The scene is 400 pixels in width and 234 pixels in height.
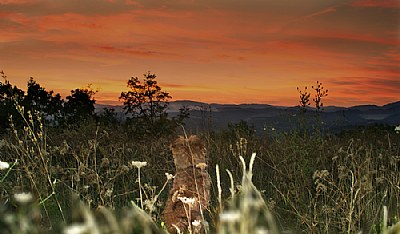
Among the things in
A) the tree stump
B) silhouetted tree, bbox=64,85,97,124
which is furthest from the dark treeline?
the tree stump

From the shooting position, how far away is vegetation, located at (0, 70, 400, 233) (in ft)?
19.1

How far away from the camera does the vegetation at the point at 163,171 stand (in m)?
5.81

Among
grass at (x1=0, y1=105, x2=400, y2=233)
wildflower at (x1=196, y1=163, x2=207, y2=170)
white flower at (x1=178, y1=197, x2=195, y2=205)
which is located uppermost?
wildflower at (x1=196, y1=163, x2=207, y2=170)

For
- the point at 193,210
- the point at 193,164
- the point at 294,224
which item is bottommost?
the point at 294,224

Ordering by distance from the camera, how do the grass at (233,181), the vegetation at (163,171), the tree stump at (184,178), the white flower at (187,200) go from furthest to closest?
the grass at (233,181)
the vegetation at (163,171)
the tree stump at (184,178)
the white flower at (187,200)

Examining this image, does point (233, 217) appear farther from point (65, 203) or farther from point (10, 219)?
point (65, 203)

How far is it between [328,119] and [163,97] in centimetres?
463

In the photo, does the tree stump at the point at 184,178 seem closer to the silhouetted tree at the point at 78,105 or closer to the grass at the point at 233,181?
the grass at the point at 233,181

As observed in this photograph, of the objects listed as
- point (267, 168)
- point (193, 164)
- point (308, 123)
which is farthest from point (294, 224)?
point (267, 168)

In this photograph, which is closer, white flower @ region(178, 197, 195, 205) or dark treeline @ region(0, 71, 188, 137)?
white flower @ region(178, 197, 195, 205)

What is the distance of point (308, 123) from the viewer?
8.57 meters

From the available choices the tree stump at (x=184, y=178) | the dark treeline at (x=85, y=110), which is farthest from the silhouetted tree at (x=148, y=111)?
the tree stump at (x=184, y=178)

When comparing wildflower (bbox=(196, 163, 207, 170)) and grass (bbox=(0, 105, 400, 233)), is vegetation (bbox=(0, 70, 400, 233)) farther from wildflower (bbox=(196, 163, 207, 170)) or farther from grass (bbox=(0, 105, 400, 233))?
wildflower (bbox=(196, 163, 207, 170))

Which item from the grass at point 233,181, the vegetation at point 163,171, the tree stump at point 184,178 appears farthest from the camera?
the grass at point 233,181
